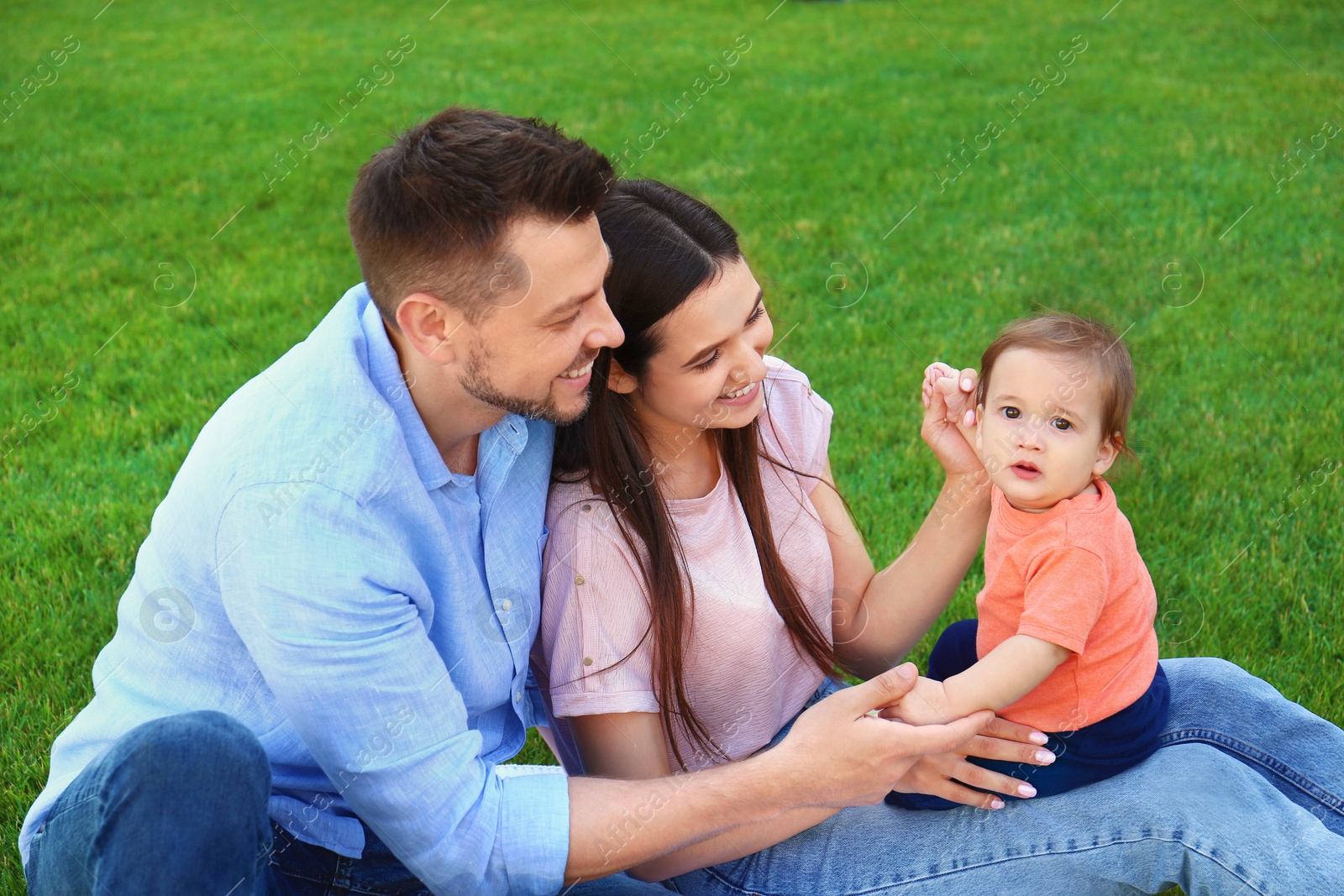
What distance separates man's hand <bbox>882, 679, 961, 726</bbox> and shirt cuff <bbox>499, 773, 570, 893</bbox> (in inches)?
27.5

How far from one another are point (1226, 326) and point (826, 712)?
13.0 feet

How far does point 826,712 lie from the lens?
2.17 metres

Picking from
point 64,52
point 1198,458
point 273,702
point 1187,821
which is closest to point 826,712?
point 1187,821

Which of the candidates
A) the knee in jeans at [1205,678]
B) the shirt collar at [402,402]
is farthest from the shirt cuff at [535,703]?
the knee in jeans at [1205,678]

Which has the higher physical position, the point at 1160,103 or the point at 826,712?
the point at 826,712

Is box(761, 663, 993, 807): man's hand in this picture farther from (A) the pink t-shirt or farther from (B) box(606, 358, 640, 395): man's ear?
(B) box(606, 358, 640, 395): man's ear

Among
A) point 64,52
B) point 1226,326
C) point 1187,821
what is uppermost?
point 64,52

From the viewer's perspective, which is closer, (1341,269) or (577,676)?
(577,676)

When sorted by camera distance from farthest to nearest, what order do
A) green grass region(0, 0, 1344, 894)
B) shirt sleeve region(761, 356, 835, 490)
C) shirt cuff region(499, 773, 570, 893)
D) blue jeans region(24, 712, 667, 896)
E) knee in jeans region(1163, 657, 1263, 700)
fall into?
green grass region(0, 0, 1344, 894) < shirt sleeve region(761, 356, 835, 490) < knee in jeans region(1163, 657, 1263, 700) < shirt cuff region(499, 773, 570, 893) < blue jeans region(24, 712, 667, 896)

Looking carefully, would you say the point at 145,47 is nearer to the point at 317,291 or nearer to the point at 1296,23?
the point at 317,291

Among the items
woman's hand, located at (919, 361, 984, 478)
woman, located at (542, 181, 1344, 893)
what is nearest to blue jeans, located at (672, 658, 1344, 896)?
woman, located at (542, 181, 1344, 893)

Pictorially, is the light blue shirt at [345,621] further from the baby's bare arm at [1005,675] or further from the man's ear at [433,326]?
the baby's bare arm at [1005,675]

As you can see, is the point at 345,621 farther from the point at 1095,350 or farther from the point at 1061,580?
the point at 1095,350

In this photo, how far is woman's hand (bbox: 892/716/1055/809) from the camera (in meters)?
2.31
